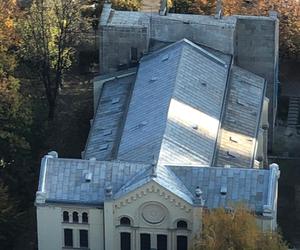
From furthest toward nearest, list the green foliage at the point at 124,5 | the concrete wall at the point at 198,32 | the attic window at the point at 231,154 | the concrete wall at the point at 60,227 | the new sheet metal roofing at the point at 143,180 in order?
the green foliage at the point at 124,5 → the concrete wall at the point at 198,32 → the attic window at the point at 231,154 → the concrete wall at the point at 60,227 → the new sheet metal roofing at the point at 143,180

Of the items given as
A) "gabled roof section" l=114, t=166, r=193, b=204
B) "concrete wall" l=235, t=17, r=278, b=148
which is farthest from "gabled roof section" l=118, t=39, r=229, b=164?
"concrete wall" l=235, t=17, r=278, b=148

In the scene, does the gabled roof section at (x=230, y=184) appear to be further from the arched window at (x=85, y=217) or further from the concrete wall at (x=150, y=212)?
the arched window at (x=85, y=217)

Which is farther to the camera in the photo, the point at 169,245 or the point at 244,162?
the point at 244,162

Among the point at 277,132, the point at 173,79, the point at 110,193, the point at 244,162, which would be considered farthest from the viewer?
the point at 277,132

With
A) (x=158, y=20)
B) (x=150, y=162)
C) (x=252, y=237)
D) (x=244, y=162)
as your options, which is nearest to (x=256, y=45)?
(x=158, y=20)

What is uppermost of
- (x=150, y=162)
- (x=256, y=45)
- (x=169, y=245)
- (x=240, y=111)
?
(x=256, y=45)

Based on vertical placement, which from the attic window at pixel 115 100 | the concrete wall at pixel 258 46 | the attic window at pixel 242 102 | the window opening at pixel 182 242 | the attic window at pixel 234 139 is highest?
the concrete wall at pixel 258 46

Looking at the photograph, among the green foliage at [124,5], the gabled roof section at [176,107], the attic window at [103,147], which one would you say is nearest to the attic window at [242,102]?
the gabled roof section at [176,107]

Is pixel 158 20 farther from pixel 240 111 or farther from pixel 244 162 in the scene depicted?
pixel 244 162
